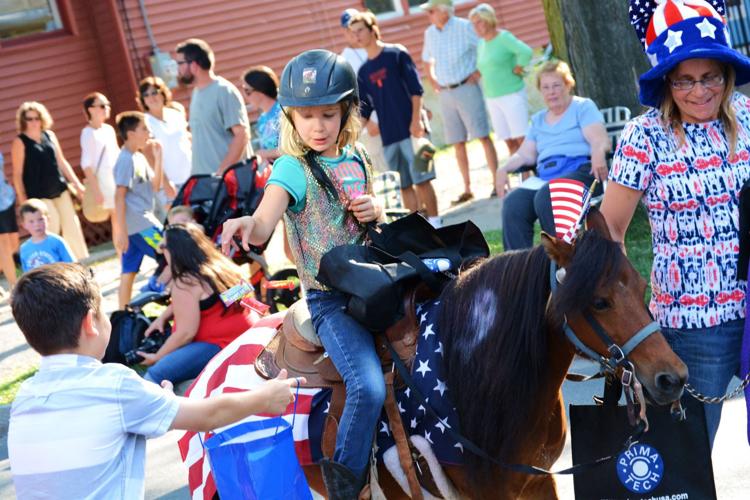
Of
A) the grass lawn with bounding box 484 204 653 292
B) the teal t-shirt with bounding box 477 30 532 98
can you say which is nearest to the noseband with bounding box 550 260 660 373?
the grass lawn with bounding box 484 204 653 292

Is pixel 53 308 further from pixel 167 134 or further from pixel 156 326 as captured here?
pixel 167 134

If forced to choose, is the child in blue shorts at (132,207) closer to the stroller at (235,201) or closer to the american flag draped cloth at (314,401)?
the stroller at (235,201)

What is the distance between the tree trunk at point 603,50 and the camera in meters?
9.54

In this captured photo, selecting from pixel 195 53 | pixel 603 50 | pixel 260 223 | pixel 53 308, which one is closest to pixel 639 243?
pixel 603 50

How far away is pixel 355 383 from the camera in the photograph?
399cm

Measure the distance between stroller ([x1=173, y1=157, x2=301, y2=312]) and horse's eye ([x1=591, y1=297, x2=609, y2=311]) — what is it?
5302mm

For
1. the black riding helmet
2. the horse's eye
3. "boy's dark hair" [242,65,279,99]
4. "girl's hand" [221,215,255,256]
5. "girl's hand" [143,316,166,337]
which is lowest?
"girl's hand" [143,316,166,337]

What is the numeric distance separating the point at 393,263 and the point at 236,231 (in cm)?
72

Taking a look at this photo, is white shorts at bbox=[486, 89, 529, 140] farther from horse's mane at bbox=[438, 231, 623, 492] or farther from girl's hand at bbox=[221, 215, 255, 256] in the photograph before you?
girl's hand at bbox=[221, 215, 255, 256]

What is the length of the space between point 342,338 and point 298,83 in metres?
1.04

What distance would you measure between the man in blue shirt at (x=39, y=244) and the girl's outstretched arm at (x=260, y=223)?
6408mm

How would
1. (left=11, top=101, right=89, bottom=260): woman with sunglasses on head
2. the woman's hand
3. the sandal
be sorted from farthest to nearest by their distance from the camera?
the sandal → (left=11, top=101, right=89, bottom=260): woman with sunglasses on head → the woman's hand

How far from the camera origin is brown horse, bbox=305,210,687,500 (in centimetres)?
348

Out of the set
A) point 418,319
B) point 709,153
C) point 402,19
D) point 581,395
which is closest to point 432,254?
point 418,319
